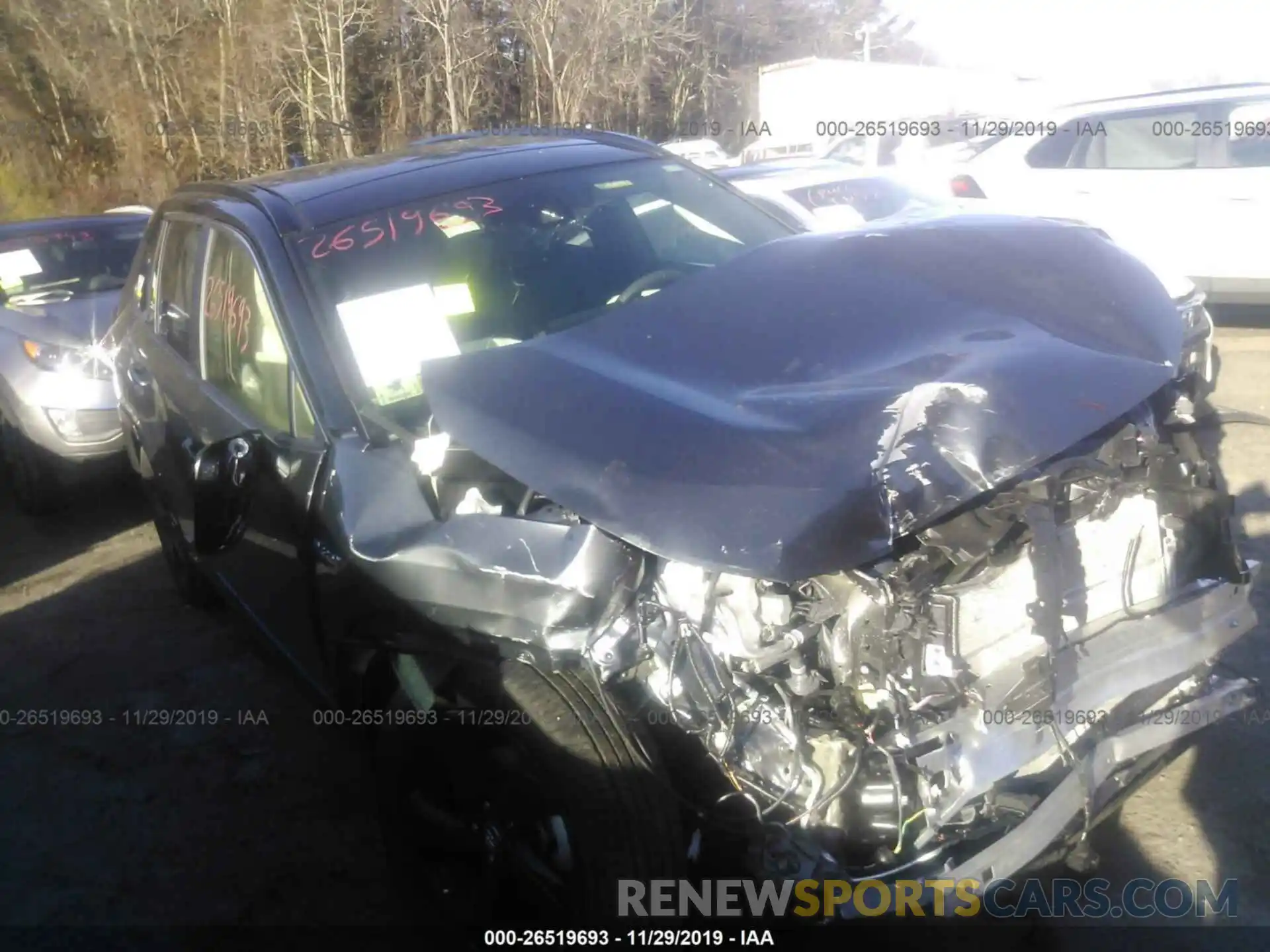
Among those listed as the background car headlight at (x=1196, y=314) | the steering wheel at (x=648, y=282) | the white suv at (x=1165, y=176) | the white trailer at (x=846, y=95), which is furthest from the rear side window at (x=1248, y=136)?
the white trailer at (x=846, y=95)

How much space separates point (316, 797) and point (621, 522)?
1998mm

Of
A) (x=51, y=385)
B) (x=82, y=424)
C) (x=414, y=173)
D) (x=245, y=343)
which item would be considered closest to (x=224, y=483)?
(x=245, y=343)

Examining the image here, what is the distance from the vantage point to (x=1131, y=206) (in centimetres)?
816

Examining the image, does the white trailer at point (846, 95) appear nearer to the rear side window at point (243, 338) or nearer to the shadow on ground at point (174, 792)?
the shadow on ground at point (174, 792)

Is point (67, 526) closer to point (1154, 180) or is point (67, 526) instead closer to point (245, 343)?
point (245, 343)

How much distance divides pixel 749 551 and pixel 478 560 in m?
0.66

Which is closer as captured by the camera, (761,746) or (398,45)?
Answer: (761,746)

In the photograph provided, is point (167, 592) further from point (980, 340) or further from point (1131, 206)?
point (1131, 206)

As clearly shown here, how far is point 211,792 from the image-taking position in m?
3.59

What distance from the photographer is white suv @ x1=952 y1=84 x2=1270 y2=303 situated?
25.3ft

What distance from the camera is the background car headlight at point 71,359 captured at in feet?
20.1

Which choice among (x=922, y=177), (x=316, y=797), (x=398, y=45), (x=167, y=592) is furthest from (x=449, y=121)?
(x=316, y=797)
